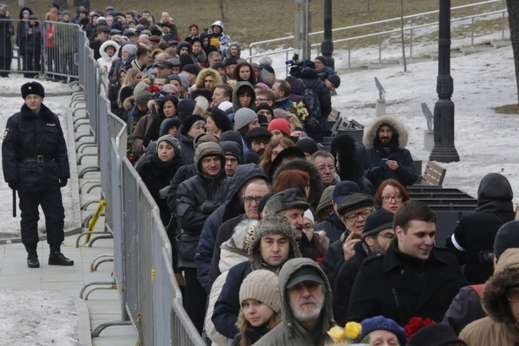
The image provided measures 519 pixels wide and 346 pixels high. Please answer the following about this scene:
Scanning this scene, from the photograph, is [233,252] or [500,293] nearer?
[500,293]

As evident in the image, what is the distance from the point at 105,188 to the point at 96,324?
4.28 m

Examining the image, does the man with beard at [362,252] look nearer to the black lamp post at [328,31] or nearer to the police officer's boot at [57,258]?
the police officer's boot at [57,258]

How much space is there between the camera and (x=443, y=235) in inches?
428

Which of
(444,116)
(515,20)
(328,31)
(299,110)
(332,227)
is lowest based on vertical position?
(332,227)

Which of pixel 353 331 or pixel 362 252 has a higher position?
pixel 362 252

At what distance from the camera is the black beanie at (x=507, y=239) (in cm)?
601

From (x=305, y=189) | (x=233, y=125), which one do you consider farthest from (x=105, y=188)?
(x=305, y=189)

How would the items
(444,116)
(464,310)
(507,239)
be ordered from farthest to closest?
(444,116) → (507,239) → (464,310)

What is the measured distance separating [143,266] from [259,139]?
8.62 ft

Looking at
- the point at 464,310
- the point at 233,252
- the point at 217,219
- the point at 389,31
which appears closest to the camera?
the point at 464,310

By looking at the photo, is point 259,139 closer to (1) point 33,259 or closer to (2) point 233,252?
(1) point 33,259

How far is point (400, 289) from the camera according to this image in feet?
20.1

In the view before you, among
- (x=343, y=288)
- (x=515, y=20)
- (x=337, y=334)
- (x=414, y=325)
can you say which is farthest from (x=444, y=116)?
(x=337, y=334)

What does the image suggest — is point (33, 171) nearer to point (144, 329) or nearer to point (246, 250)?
point (144, 329)
